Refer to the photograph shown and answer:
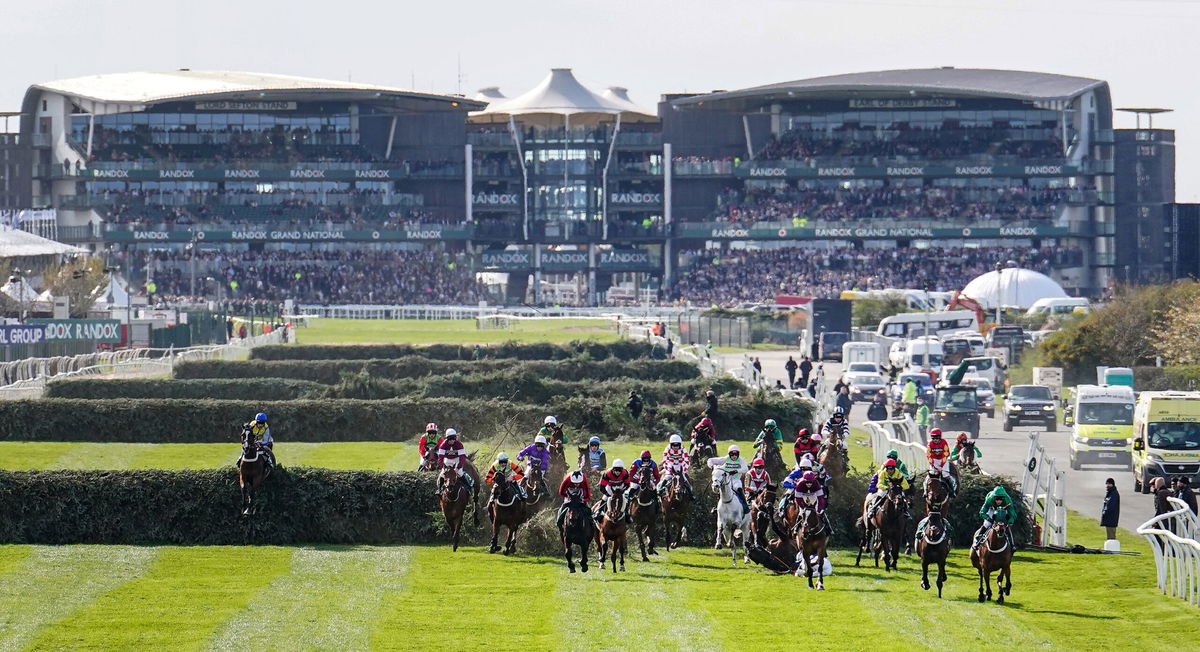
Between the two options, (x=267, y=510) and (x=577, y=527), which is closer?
(x=577, y=527)

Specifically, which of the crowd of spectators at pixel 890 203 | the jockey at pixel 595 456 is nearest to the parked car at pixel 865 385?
the jockey at pixel 595 456

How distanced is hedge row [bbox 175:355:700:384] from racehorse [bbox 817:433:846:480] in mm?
25348

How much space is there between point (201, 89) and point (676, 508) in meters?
97.8

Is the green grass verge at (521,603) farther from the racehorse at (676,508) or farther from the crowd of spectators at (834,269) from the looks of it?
the crowd of spectators at (834,269)

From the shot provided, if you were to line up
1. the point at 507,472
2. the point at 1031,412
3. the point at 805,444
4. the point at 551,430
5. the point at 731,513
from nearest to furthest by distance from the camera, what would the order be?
the point at 507,472 < the point at 731,513 < the point at 805,444 < the point at 551,430 < the point at 1031,412

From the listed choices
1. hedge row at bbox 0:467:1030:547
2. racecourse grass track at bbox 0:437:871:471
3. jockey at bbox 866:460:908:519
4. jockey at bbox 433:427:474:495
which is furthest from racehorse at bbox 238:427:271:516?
racecourse grass track at bbox 0:437:871:471

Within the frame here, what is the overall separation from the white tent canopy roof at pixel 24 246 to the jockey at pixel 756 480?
6856 centimetres

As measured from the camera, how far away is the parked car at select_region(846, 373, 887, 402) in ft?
187

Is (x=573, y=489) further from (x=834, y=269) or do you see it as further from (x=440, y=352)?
(x=834, y=269)

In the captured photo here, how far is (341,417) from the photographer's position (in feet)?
141

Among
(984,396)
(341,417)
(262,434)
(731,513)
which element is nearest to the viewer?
(731,513)

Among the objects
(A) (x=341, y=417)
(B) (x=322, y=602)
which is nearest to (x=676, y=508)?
(B) (x=322, y=602)

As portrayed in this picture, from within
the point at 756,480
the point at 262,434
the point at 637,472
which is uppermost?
the point at 262,434

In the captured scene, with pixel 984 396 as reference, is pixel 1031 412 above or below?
below
